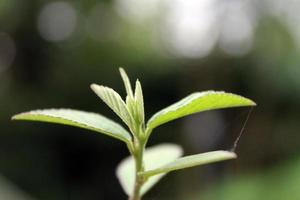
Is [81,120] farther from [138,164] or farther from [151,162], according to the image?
[151,162]

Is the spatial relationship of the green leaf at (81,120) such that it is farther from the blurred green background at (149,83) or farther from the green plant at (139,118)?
the blurred green background at (149,83)

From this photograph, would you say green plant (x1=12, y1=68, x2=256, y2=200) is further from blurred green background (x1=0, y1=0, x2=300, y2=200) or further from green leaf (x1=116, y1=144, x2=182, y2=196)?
blurred green background (x1=0, y1=0, x2=300, y2=200)

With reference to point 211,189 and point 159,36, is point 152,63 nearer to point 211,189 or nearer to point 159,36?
point 159,36

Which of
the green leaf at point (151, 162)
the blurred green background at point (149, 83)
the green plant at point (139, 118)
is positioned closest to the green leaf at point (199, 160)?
the green plant at point (139, 118)

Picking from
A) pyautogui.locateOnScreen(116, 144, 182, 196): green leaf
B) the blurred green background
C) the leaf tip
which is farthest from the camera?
the blurred green background

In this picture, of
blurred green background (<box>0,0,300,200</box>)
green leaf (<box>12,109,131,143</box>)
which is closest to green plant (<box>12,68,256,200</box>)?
green leaf (<box>12,109,131,143</box>)
